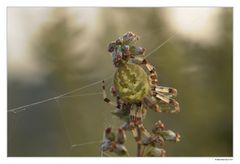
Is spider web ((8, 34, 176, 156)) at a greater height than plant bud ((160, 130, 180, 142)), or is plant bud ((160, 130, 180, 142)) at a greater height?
spider web ((8, 34, 176, 156))

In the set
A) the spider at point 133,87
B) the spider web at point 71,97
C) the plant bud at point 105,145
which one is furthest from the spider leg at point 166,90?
the plant bud at point 105,145

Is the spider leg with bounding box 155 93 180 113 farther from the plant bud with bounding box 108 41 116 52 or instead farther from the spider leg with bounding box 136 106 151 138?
the plant bud with bounding box 108 41 116 52

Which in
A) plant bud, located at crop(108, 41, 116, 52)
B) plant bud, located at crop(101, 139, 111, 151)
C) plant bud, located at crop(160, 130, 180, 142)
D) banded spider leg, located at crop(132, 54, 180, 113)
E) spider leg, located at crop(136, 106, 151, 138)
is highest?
plant bud, located at crop(108, 41, 116, 52)

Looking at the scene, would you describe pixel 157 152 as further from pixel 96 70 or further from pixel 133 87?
pixel 96 70

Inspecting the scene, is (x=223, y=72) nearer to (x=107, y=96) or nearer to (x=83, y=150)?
(x=107, y=96)

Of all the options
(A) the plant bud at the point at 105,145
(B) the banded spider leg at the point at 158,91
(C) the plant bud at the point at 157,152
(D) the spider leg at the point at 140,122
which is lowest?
(C) the plant bud at the point at 157,152

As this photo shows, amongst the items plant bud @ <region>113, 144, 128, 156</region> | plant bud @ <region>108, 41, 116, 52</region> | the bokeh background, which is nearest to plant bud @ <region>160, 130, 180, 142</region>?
the bokeh background

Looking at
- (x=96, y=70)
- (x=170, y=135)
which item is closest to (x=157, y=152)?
(x=170, y=135)

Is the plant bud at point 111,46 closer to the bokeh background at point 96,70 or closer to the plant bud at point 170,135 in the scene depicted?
the bokeh background at point 96,70
